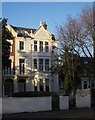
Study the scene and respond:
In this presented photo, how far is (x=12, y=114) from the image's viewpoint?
63.5 feet

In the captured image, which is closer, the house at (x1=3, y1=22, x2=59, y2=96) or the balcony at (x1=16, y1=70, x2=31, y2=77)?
the house at (x1=3, y1=22, x2=59, y2=96)

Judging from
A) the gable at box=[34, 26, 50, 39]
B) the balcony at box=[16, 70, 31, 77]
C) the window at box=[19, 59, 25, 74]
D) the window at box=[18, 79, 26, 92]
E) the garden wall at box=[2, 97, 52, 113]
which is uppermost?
the gable at box=[34, 26, 50, 39]

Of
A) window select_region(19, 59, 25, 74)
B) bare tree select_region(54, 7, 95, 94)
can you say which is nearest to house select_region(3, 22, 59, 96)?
window select_region(19, 59, 25, 74)

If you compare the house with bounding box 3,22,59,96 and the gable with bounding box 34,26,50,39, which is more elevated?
the gable with bounding box 34,26,50,39

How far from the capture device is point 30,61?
1652 inches

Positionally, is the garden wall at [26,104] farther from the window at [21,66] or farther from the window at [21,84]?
the window at [21,66]

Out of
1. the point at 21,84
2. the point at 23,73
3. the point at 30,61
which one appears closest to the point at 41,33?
the point at 30,61

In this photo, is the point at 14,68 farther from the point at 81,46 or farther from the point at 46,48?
the point at 81,46

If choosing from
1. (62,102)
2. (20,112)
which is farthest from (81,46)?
(20,112)

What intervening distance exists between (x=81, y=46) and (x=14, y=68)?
1665 cm

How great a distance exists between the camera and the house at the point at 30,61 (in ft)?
133

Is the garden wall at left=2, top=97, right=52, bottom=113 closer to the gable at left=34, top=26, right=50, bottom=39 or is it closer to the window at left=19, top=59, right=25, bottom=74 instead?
the window at left=19, top=59, right=25, bottom=74

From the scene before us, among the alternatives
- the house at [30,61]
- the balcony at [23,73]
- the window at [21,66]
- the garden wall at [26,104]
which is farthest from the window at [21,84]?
the garden wall at [26,104]

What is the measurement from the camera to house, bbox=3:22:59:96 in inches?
1594
